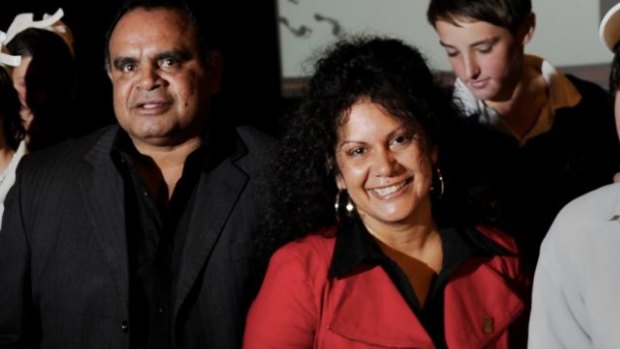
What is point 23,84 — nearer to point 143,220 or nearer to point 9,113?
point 9,113

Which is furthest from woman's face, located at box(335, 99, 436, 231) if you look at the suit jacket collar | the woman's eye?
the suit jacket collar

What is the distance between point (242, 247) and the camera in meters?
2.08

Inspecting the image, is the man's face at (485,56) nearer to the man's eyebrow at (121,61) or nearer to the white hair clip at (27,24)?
the man's eyebrow at (121,61)

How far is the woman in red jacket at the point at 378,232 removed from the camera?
1.84 metres

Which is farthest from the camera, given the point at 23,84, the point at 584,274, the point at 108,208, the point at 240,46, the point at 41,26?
the point at 240,46

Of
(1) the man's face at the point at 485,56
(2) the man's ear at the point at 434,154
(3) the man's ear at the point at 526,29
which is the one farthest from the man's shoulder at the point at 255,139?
(3) the man's ear at the point at 526,29

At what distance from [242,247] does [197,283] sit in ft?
0.40

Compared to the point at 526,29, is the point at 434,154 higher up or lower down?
lower down

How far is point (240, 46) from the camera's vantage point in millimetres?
3469

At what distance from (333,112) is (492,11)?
2.36ft

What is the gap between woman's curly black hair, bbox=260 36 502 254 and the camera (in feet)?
6.43

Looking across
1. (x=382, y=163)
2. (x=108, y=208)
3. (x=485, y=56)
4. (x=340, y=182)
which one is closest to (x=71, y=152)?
(x=108, y=208)

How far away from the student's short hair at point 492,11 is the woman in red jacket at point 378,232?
52 cm

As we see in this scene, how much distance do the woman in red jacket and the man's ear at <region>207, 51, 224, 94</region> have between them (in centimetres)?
24
